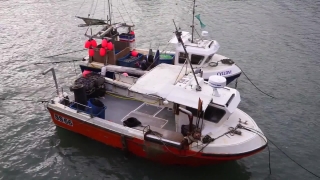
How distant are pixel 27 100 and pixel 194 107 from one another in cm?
1096

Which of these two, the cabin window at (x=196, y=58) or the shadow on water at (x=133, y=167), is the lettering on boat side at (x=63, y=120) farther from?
the cabin window at (x=196, y=58)

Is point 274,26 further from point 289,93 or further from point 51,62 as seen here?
point 51,62

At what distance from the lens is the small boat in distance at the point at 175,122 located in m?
12.0

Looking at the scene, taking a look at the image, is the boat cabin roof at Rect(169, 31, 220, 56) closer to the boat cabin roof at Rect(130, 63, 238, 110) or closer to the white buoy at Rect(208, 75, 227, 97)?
the boat cabin roof at Rect(130, 63, 238, 110)

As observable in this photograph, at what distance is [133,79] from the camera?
16719 millimetres

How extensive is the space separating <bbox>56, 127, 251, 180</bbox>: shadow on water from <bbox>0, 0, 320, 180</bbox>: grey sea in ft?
0.14

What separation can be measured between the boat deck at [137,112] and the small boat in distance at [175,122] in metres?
0.05

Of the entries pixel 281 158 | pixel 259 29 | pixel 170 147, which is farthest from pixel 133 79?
pixel 259 29

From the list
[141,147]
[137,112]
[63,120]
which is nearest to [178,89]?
[141,147]

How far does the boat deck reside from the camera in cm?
1424

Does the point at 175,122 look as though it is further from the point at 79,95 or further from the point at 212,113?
the point at 79,95

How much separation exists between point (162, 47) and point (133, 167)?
1481 cm

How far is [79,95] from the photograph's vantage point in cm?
1421

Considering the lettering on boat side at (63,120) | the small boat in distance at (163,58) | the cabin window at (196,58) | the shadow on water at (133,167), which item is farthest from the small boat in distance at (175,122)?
the cabin window at (196,58)
